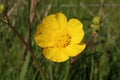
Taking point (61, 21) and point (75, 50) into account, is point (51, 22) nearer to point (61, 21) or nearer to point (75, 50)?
point (61, 21)

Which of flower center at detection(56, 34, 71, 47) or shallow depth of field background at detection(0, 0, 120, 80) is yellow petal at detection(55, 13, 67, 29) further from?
shallow depth of field background at detection(0, 0, 120, 80)

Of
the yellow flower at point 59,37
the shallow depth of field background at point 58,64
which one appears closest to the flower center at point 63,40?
the yellow flower at point 59,37

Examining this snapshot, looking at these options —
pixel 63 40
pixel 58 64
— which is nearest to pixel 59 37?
pixel 63 40

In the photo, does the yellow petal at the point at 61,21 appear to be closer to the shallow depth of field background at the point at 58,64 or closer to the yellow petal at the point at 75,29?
the yellow petal at the point at 75,29

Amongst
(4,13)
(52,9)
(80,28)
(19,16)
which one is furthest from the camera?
(19,16)

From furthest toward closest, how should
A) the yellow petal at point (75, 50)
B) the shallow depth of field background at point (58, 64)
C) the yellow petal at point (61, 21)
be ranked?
the shallow depth of field background at point (58, 64), the yellow petal at point (61, 21), the yellow petal at point (75, 50)

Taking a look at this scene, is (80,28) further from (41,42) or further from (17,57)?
(17,57)

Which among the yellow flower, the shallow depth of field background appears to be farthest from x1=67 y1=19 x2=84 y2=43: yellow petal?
the shallow depth of field background

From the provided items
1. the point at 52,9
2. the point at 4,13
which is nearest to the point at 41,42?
the point at 4,13
